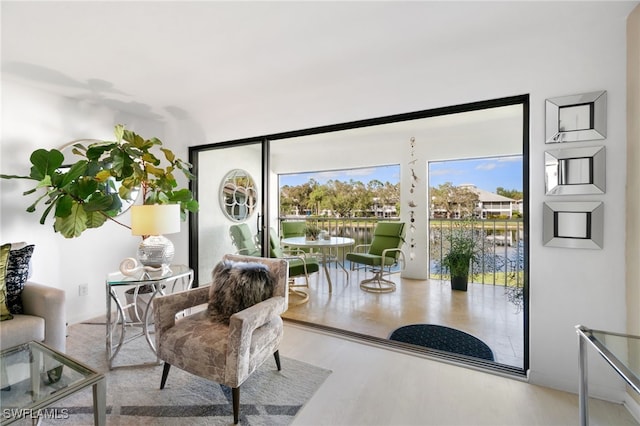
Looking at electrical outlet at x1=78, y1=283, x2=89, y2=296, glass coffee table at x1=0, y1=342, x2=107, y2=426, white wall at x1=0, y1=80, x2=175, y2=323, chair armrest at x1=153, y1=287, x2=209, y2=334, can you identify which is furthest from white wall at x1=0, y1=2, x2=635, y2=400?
chair armrest at x1=153, y1=287, x2=209, y2=334

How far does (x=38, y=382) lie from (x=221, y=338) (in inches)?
31.6

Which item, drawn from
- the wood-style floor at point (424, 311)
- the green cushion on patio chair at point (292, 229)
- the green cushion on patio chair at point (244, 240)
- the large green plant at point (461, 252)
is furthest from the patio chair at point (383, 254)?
the green cushion on patio chair at point (244, 240)

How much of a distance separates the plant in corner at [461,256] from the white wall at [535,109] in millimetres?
2396

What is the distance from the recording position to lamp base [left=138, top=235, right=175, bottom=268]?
2.36m

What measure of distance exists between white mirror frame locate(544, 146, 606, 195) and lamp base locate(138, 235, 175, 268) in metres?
2.92

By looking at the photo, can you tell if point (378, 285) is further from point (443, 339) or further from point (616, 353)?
point (616, 353)

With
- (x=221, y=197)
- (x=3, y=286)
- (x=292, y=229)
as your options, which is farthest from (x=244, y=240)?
(x=3, y=286)

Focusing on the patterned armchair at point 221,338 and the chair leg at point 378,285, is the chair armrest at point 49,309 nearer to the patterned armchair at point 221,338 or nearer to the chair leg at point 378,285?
the patterned armchair at point 221,338

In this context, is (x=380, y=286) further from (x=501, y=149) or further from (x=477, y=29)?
(x=477, y=29)

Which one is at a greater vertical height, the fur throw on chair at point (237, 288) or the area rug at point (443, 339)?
the fur throw on chair at point (237, 288)

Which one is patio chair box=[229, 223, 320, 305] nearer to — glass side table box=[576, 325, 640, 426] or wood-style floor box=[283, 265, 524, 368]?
wood-style floor box=[283, 265, 524, 368]

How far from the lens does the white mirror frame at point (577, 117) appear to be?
67.6 inches

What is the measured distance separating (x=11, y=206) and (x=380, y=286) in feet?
13.7

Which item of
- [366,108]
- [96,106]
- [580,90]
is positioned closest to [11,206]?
[96,106]
